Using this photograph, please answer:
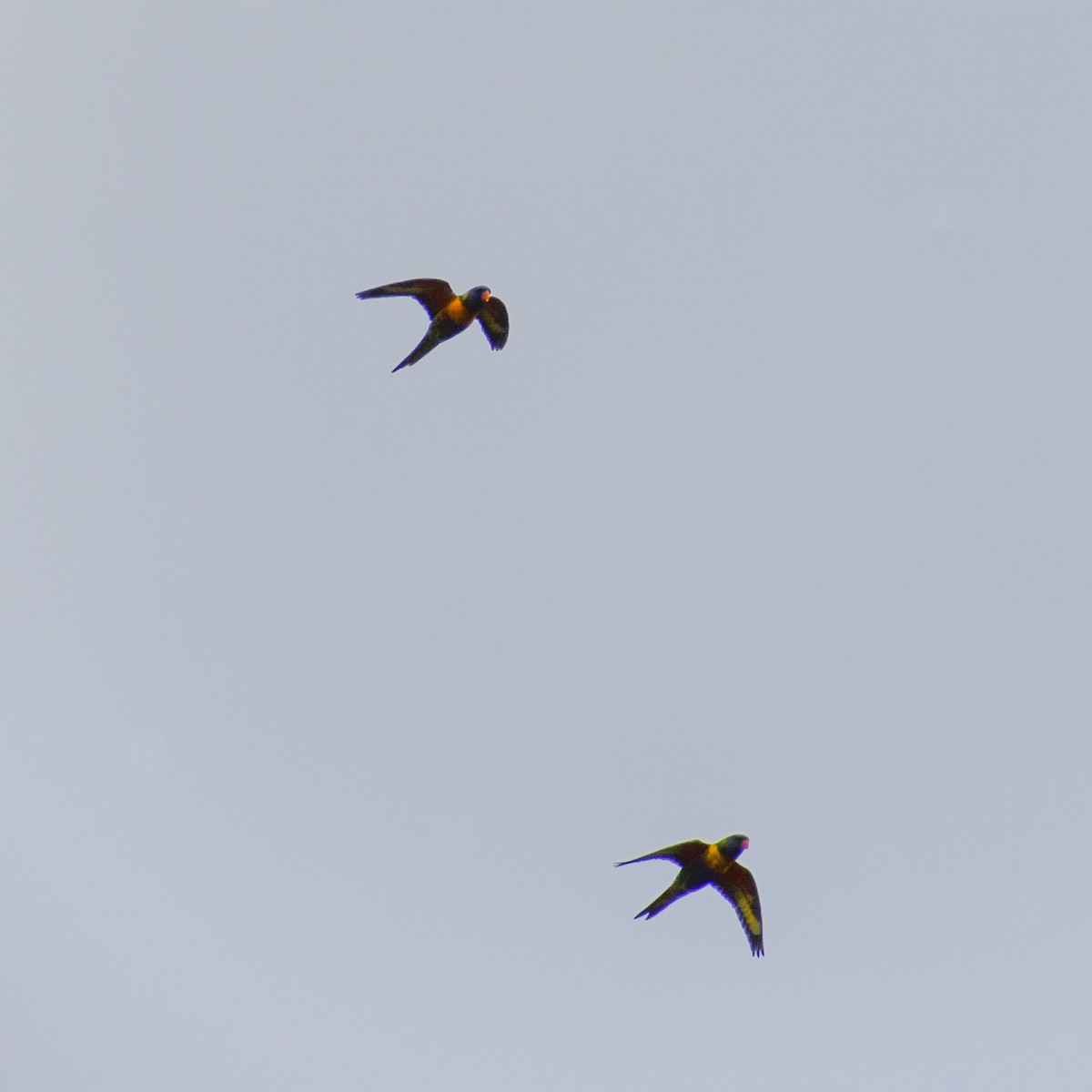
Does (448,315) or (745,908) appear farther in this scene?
(448,315)

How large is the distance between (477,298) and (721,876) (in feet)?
37.0

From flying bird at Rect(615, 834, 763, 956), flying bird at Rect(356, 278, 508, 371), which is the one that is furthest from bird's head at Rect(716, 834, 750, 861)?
flying bird at Rect(356, 278, 508, 371)

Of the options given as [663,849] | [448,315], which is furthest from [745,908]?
[448,315]

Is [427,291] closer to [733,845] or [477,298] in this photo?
[477,298]

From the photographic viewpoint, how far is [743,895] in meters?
14.4

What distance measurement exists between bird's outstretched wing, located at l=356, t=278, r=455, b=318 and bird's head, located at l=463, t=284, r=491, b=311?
0.39 metres

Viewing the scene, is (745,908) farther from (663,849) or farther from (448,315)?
(448,315)

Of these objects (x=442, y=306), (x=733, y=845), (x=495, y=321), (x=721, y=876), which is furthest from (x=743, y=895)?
(x=442, y=306)

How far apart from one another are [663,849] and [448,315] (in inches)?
405

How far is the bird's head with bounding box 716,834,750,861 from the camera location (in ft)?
44.6

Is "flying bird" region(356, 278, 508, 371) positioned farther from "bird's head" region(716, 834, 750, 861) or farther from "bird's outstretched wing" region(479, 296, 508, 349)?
"bird's head" region(716, 834, 750, 861)

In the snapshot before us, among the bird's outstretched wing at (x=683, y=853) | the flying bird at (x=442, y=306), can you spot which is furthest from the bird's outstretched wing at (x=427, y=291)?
the bird's outstretched wing at (x=683, y=853)

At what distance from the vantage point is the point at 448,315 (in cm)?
1546

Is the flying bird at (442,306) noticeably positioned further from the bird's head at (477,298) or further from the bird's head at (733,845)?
the bird's head at (733,845)
